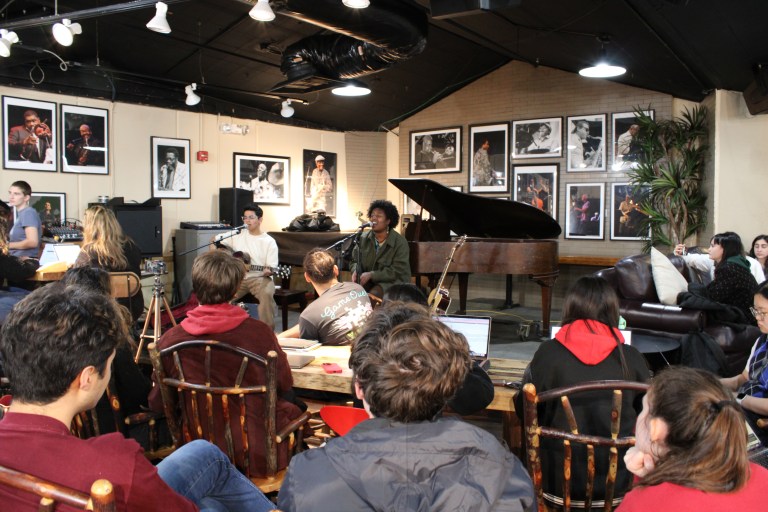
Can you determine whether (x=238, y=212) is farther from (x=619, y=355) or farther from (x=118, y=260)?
(x=619, y=355)

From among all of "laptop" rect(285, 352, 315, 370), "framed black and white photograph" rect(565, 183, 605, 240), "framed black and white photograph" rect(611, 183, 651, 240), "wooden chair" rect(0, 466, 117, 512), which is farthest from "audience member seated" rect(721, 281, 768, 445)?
"framed black and white photograph" rect(565, 183, 605, 240)

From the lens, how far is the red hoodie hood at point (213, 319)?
2369 mm

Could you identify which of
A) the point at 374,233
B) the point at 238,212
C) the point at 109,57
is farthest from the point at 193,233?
the point at 374,233

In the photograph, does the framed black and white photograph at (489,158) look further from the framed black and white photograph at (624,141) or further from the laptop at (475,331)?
the laptop at (475,331)

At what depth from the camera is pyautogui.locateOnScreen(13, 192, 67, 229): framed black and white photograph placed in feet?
22.7

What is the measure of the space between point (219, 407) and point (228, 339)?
0.25 metres

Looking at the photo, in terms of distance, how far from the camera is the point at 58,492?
44.1 inches

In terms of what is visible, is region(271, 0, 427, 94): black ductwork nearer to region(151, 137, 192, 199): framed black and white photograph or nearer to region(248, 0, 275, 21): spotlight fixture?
region(248, 0, 275, 21): spotlight fixture

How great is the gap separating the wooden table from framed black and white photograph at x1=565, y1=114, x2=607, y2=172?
21.8 feet

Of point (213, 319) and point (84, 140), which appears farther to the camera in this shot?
point (84, 140)

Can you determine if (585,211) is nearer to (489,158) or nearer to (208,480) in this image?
(489,158)

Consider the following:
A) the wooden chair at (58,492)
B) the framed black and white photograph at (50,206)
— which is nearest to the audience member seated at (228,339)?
the wooden chair at (58,492)

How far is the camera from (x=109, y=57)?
281 inches

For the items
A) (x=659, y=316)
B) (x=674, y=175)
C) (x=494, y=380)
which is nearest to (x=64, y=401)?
(x=494, y=380)
